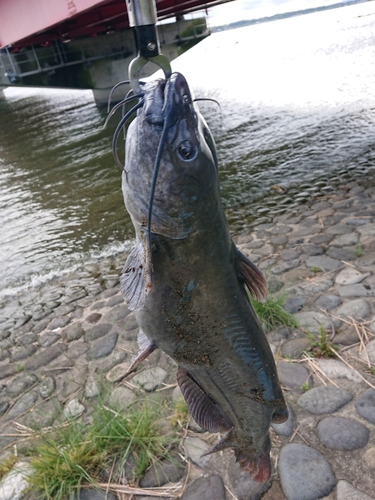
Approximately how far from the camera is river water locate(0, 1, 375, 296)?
7.36 m

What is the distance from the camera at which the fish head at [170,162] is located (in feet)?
4.92

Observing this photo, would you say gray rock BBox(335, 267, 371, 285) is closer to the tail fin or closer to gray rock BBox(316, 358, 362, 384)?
gray rock BBox(316, 358, 362, 384)

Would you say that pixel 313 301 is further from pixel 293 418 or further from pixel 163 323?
pixel 163 323

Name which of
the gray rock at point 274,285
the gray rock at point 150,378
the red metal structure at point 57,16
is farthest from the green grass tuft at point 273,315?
the red metal structure at point 57,16

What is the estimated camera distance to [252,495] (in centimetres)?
257

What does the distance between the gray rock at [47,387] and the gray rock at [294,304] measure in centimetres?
230

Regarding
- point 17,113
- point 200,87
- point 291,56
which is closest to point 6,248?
point 200,87

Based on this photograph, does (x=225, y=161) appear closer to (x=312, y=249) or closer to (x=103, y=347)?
(x=312, y=249)

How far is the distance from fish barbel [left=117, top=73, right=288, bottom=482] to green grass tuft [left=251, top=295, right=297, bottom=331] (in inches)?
66.0

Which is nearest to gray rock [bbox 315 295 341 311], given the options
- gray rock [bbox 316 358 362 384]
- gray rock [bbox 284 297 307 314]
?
gray rock [bbox 284 297 307 314]

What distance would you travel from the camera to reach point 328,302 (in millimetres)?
4133

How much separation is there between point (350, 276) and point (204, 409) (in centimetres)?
280

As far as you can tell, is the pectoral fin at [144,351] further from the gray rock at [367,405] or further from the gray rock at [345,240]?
the gray rock at [345,240]

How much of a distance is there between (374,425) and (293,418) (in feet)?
1.71
